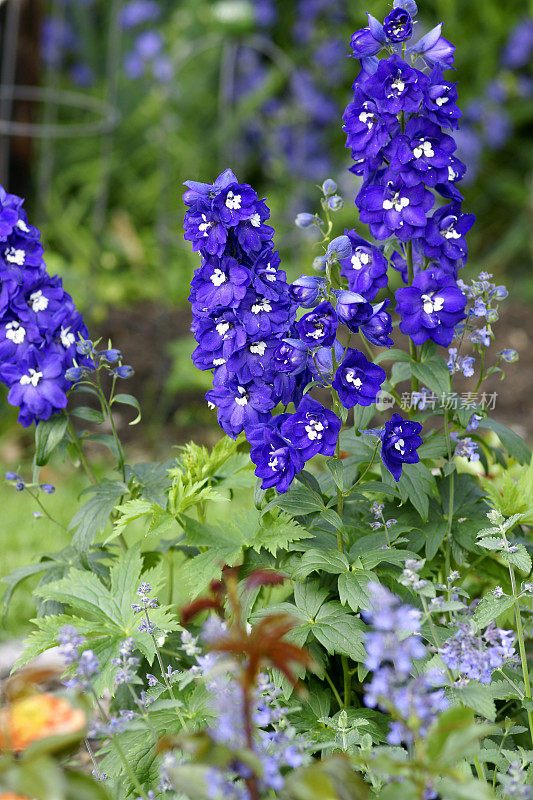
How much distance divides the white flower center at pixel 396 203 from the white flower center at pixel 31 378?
0.80 m

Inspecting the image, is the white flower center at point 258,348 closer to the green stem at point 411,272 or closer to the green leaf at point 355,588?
the green stem at point 411,272

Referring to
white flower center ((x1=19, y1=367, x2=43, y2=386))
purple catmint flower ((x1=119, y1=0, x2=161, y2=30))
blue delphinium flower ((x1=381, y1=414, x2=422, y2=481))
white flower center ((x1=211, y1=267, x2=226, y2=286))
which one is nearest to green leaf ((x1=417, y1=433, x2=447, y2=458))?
blue delphinium flower ((x1=381, y1=414, x2=422, y2=481))

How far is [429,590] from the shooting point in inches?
47.5

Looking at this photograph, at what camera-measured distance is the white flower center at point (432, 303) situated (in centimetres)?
168

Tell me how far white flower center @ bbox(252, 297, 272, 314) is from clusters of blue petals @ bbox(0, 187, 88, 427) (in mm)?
440

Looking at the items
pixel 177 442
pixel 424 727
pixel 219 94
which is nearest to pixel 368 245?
pixel 424 727

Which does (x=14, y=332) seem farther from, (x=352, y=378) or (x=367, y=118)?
(x=367, y=118)

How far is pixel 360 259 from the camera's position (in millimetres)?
1693

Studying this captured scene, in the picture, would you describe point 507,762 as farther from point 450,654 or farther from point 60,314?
point 60,314

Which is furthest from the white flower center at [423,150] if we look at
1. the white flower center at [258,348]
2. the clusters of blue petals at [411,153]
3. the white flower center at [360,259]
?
the white flower center at [258,348]

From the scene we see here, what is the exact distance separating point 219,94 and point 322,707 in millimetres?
5557

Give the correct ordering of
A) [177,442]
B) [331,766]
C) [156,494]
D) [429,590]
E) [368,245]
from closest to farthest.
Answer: [331,766]
[429,590]
[368,245]
[156,494]
[177,442]

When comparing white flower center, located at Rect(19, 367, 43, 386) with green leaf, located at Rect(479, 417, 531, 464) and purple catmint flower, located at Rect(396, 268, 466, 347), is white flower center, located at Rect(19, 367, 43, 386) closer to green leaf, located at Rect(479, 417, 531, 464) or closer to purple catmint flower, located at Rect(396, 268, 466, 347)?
purple catmint flower, located at Rect(396, 268, 466, 347)

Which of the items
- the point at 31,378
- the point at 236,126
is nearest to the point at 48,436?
the point at 31,378
